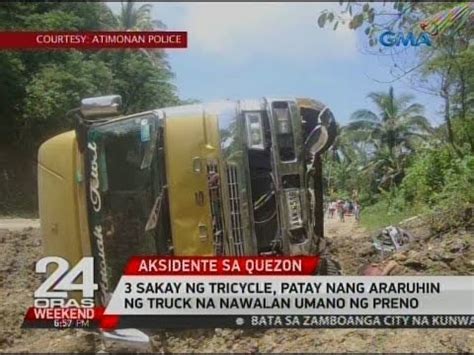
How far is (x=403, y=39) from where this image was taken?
313 centimetres

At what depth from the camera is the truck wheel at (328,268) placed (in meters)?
3.05

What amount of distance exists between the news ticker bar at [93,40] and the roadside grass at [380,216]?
105cm

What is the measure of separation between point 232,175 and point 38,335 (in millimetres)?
1056

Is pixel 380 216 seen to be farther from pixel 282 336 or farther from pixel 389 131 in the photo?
pixel 282 336

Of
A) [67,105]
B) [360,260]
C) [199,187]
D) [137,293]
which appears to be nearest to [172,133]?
[199,187]

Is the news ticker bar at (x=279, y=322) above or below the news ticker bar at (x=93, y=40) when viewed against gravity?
below

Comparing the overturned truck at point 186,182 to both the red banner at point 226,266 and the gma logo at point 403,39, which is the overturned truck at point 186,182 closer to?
the red banner at point 226,266

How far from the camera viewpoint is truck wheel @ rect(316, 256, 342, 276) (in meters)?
3.05

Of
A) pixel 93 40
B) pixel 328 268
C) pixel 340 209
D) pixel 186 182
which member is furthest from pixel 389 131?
pixel 93 40

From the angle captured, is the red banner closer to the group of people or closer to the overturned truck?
the overturned truck

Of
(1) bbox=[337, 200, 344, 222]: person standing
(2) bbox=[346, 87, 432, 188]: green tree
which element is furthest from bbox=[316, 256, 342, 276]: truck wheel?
(2) bbox=[346, 87, 432, 188]: green tree

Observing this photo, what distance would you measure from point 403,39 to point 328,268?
103 cm

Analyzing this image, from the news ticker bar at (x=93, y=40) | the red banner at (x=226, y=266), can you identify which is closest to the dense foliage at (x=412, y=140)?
the red banner at (x=226, y=266)

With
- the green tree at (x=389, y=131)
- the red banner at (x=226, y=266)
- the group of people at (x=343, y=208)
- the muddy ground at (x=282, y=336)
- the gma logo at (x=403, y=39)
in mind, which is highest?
the gma logo at (x=403, y=39)
